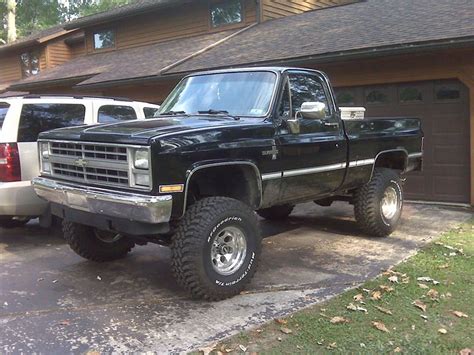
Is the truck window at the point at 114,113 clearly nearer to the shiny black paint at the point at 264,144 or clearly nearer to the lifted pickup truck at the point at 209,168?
the lifted pickup truck at the point at 209,168

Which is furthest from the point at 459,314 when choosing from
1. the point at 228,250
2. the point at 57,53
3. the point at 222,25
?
the point at 57,53

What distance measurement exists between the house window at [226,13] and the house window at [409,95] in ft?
25.5

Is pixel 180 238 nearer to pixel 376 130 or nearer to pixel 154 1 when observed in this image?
pixel 376 130

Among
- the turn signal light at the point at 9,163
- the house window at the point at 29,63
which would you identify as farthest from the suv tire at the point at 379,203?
the house window at the point at 29,63

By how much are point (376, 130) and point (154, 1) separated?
13.8 metres

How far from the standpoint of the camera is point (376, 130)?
6898 mm

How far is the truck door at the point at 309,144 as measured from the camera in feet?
18.2

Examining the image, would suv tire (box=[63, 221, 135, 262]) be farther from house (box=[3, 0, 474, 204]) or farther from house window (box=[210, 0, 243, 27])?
house window (box=[210, 0, 243, 27])

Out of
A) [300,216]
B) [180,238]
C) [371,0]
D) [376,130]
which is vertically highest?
[371,0]

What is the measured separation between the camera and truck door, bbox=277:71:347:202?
5.55 meters

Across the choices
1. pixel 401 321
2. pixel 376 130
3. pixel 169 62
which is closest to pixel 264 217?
pixel 376 130

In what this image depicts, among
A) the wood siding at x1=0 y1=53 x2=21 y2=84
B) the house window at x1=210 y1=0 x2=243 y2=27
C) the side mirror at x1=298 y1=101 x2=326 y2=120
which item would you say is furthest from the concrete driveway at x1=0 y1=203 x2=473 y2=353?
the wood siding at x1=0 y1=53 x2=21 y2=84

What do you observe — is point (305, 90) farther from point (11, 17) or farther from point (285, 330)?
point (11, 17)

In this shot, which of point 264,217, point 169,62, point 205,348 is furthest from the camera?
point 169,62
